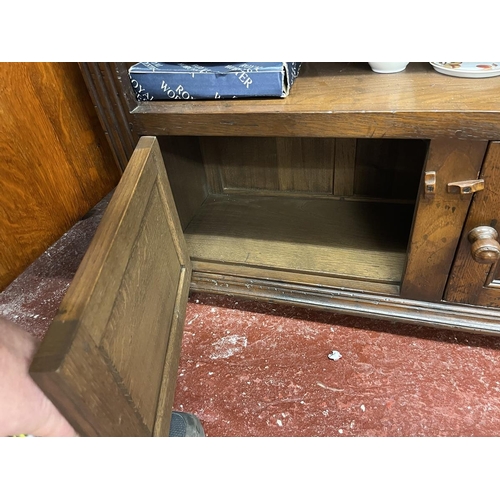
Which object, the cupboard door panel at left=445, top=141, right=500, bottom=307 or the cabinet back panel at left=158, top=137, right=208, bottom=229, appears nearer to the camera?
the cupboard door panel at left=445, top=141, right=500, bottom=307

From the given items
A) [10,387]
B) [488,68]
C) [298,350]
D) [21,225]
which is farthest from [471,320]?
[21,225]

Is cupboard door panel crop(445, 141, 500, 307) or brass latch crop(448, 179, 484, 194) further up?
brass latch crop(448, 179, 484, 194)

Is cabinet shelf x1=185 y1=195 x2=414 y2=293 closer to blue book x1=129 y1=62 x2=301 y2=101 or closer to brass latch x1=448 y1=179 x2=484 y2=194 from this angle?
brass latch x1=448 y1=179 x2=484 y2=194

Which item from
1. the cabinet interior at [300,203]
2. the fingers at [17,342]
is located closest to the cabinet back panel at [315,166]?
the cabinet interior at [300,203]

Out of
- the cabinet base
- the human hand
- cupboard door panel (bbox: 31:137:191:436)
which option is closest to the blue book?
cupboard door panel (bbox: 31:137:191:436)

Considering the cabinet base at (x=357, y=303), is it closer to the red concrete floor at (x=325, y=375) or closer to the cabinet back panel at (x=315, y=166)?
Result: the red concrete floor at (x=325, y=375)

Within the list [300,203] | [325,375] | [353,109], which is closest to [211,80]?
[353,109]

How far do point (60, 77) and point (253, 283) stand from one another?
813 millimetres

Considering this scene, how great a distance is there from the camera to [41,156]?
112 cm

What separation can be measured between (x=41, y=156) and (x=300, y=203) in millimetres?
746

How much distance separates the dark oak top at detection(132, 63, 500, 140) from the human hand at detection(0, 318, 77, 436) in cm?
47

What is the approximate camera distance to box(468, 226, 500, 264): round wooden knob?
65 cm

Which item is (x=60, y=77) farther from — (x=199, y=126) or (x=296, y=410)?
(x=296, y=410)

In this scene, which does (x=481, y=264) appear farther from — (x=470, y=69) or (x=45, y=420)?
(x=45, y=420)
